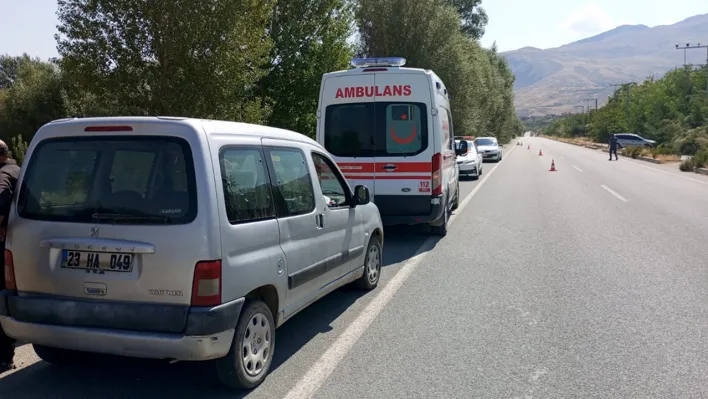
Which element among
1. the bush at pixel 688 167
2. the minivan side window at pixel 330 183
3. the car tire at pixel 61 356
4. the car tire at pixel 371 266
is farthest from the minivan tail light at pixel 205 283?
the bush at pixel 688 167

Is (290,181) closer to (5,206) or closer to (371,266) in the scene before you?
(5,206)

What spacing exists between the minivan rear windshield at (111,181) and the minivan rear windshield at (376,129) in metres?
5.73

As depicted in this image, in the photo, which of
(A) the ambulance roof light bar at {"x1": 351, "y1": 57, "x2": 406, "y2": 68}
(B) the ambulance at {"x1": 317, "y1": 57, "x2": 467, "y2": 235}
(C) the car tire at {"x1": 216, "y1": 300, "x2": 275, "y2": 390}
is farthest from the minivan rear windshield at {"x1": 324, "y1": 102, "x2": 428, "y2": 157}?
(C) the car tire at {"x1": 216, "y1": 300, "x2": 275, "y2": 390}

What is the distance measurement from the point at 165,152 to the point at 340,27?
53.3ft

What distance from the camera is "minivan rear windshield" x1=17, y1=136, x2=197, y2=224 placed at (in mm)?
3662

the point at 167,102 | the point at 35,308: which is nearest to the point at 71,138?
the point at 35,308

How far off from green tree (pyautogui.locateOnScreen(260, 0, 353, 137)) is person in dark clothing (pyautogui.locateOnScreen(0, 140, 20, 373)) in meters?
14.1

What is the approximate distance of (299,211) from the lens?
15.6 ft

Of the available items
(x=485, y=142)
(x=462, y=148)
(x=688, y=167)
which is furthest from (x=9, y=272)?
(x=485, y=142)

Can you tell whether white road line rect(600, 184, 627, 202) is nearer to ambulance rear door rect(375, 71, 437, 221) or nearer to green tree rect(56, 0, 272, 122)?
ambulance rear door rect(375, 71, 437, 221)

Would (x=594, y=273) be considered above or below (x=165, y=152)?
below

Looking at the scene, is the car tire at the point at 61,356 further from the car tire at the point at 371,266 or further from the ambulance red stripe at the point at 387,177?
the ambulance red stripe at the point at 387,177

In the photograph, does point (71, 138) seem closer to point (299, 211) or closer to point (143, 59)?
point (299, 211)

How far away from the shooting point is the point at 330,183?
18.7 ft
